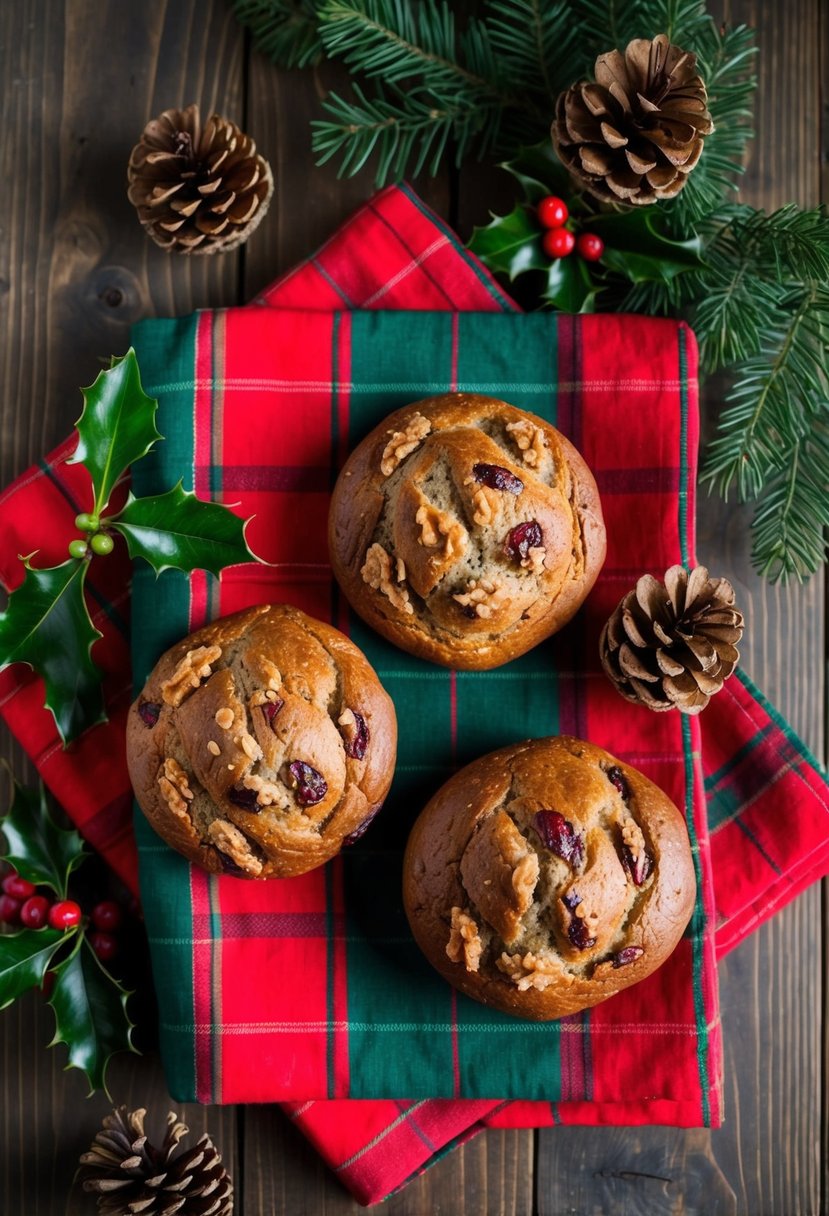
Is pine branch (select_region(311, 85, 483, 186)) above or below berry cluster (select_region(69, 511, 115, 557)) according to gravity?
above

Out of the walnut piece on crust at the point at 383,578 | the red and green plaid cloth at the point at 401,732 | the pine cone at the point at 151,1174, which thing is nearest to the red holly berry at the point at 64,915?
the red and green plaid cloth at the point at 401,732

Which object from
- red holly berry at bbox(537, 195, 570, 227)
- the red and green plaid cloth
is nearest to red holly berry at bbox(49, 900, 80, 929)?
the red and green plaid cloth

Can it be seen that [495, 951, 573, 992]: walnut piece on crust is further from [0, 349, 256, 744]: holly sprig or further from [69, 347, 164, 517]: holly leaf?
[69, 347, 164, 517]: holly leaf

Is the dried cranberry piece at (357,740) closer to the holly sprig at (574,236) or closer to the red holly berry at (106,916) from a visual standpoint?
the red holly berry at (106,916)

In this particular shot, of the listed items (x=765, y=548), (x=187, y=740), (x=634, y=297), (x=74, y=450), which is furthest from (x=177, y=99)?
(x=765, y=548)

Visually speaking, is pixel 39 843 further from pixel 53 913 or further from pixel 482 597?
pixel 482 597

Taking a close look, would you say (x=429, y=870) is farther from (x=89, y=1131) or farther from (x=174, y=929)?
(x=89, y=1131)
